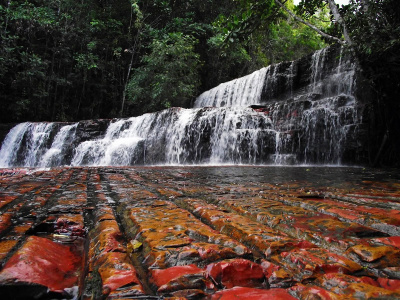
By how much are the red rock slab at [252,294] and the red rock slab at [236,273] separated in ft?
0.11

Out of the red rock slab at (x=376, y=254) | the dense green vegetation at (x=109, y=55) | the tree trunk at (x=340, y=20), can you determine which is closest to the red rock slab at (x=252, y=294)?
the red rock slab at (x=376, y=254)

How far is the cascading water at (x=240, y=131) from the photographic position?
26.6ft

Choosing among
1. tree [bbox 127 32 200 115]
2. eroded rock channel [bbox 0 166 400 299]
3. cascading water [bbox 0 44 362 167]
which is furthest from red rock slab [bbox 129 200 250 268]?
tree [bbox 127 32 200 115]

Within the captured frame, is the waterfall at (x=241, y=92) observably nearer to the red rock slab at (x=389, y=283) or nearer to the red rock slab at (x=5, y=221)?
the red rock slab at (x=5, y=221)

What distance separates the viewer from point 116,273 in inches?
28.2

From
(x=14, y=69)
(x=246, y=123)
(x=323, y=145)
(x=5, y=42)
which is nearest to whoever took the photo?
(x=323, y=145)

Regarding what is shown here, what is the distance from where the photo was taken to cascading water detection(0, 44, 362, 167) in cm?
810

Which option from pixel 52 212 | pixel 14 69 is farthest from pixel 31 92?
pixel 52 212

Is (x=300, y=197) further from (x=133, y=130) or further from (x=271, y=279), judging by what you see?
(x=133, y=130)

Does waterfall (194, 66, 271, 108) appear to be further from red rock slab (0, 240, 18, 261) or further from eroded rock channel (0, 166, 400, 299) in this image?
red rock slab (0, 240, 18, 261)

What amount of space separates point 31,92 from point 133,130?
844 centimetres

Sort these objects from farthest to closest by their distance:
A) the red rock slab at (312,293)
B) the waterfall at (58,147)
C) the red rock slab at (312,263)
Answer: the waterfall at (58,147) < the red rock slab at (312,263) < the red rock slab at (312,293)

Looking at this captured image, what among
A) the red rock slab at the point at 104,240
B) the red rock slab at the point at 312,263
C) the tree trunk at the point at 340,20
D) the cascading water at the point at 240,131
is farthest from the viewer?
the cascading water at the point at 240,131

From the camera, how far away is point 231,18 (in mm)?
6246
